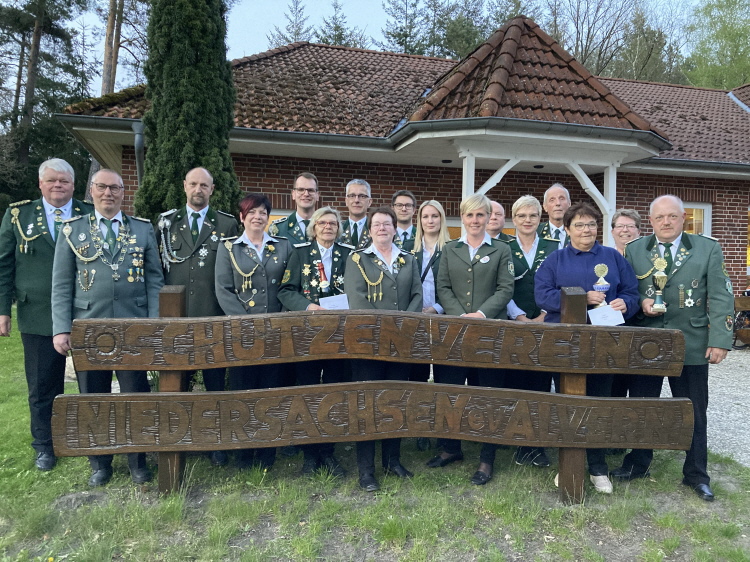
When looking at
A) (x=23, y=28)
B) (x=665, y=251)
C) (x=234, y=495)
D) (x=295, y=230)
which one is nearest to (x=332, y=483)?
(x=234, y=495)

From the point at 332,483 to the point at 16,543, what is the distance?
1.60 metres

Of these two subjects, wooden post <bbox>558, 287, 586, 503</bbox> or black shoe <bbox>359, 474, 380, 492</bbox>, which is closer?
wooden post <bbox>558, 287, 586, 503</bbox>

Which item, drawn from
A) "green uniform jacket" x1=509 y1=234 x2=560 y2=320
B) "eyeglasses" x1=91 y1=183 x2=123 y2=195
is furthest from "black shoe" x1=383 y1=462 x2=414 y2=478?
"eyeglasses" x1=91 y1=183 x2=123 y2=195

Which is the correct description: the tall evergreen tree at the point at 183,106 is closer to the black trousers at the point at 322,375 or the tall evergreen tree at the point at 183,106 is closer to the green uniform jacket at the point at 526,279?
the black trousers at the point at 322,375

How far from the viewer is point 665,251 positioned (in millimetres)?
3191

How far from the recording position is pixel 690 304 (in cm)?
308

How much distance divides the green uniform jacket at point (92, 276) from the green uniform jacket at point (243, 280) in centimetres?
52

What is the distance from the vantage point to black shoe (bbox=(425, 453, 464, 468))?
338 centimetres

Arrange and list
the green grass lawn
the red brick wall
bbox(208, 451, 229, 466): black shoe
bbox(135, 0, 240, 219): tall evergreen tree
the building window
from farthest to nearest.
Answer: the building window < the red brick wall < bbox(135, 0, 240, 219): tall evergreen tree < bbox(208, 451, 229, 466): black shoe < the green grass lawn

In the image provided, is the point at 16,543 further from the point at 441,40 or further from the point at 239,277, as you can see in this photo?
the point at 441,40

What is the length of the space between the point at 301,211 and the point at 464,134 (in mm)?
3252

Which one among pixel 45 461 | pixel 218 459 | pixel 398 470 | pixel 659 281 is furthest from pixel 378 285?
pixel 45 461

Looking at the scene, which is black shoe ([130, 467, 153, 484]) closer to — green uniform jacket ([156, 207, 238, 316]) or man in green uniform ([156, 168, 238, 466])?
man in green uniform ([156, 168, 238, 466])

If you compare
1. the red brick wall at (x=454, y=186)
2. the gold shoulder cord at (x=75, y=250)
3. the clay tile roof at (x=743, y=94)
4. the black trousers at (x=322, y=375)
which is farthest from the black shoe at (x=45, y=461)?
the clay tile roof at (x=743, y=94)
